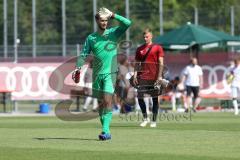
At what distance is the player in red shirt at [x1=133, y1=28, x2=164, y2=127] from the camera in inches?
742

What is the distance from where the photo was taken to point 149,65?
62.7 feet

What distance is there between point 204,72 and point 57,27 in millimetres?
10730

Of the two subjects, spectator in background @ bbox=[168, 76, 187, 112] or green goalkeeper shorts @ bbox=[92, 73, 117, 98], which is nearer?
green goalkeeper shorts @ bbox=[92, 73, 117, 98]

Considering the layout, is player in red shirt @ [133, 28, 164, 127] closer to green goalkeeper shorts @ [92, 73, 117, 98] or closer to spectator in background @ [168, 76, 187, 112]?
green goalkeeper shorts @ [92, 73, 117, 98]

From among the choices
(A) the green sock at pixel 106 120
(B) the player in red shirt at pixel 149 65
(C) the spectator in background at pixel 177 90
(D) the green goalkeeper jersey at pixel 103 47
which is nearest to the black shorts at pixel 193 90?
(C) the spectator in background at pixel 177 90

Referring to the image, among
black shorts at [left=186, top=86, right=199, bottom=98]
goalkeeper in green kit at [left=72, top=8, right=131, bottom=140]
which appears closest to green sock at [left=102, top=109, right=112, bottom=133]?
goalkeeper in green kit at [left=72, top=8, right=131, bottom=140]

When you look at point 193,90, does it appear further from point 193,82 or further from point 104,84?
point 104,84

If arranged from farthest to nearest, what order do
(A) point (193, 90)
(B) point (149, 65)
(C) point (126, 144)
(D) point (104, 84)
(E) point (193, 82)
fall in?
(A) point (193, 90), (E) point (193, 82), (B) point (149, 65), (D) point (104, 84), (C) point (126, 144)

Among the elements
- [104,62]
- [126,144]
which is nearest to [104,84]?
[104,62]

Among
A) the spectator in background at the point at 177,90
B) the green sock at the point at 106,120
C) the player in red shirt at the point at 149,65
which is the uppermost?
the player in red shirt at the point at 149,65

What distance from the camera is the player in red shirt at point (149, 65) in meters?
18.8

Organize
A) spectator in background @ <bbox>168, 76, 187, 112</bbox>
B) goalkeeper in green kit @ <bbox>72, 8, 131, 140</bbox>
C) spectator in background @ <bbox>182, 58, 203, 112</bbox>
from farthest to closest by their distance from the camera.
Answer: spectator in background @ <bbox>168, 76, 187, 112</bbox>, spectator in background @ <bbox>182, 58, 203, 112</bbox>, goalkeeper in green kit @ <bbox>72, 8, 131, 140</bbox>

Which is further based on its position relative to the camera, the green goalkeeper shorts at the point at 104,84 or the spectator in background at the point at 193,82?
the spectator in background at the point at 193,82

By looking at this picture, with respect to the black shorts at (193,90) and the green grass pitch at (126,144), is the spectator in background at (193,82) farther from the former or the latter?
the green grass pitch at (126,144)
